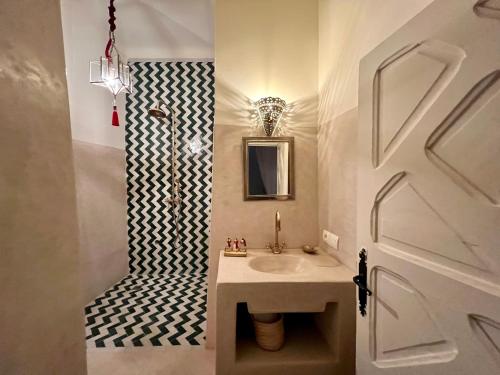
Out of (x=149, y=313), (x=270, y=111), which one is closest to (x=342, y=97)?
(x=270, y=111)

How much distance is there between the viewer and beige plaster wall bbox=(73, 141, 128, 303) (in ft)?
7.73

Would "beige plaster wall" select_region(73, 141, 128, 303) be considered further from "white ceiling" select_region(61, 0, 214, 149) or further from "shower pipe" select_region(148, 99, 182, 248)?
"shower pipe" select_region(148, 99, 182, 248)


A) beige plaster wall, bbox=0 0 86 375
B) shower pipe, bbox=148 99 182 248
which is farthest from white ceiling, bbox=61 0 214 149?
beige plaster wall, bbox=0 0 86 375

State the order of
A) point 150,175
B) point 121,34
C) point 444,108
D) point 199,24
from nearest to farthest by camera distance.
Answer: point 444,108 < point 199,24 < point 121,34 < point 150,175

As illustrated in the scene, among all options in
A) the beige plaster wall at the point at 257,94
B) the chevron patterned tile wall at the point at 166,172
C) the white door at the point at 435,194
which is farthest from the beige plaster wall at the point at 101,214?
the white door at the point at 435,194

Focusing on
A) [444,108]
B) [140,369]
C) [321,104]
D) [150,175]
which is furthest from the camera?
[150,175]

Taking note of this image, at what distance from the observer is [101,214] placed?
102 inches

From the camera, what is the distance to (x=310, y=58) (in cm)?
185

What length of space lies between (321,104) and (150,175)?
2353 mm

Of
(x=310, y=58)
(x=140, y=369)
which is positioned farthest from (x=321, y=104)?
(x=140, y=369)

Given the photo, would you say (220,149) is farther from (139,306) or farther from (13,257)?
(139,306)

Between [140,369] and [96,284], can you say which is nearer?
[140,369]

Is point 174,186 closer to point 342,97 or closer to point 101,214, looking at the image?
point 101,214

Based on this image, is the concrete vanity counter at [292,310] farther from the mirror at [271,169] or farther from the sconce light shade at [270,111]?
the sconce light shade at [270,111]
